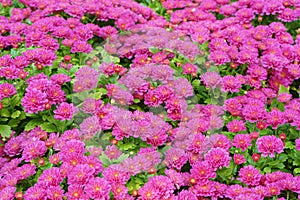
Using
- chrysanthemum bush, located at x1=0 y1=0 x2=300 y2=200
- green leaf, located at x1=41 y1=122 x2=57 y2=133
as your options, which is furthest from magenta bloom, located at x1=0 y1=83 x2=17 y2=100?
green leaf, located at x1=41 y1=122 x2=57 y2=133

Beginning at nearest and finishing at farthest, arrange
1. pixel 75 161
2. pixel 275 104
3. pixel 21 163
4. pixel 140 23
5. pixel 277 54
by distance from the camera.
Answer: pixel 75 161 → pixel 21 163 → pixel 275 104 → pixel 277 54 → pixel 140 23

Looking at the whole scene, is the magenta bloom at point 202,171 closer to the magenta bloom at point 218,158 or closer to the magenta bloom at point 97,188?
the magenta bloom at point 218,158

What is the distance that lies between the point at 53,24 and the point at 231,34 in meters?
1.77

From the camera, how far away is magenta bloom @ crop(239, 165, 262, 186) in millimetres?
3408

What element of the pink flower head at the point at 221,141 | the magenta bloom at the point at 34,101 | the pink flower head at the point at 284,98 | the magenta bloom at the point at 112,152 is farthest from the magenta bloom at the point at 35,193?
the pink flower head at the point at 284,98

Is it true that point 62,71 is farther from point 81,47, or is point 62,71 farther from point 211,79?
point 211,79

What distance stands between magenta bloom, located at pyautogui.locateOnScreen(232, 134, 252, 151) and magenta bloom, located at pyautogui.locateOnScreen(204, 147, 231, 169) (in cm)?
14

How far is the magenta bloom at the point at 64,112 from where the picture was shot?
144 inches

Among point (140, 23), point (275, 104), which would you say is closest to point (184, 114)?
point (275, 104)

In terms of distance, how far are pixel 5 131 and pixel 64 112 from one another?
0.52 metres

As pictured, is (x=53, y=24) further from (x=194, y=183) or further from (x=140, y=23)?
(x=194, y=183)

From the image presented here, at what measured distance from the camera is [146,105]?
401cm

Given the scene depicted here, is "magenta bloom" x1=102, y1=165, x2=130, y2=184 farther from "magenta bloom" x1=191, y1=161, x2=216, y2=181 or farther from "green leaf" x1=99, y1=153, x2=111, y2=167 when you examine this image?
"magenta bloom" x1=191, y1=161, x2=216, y2=181

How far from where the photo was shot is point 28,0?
523cm
